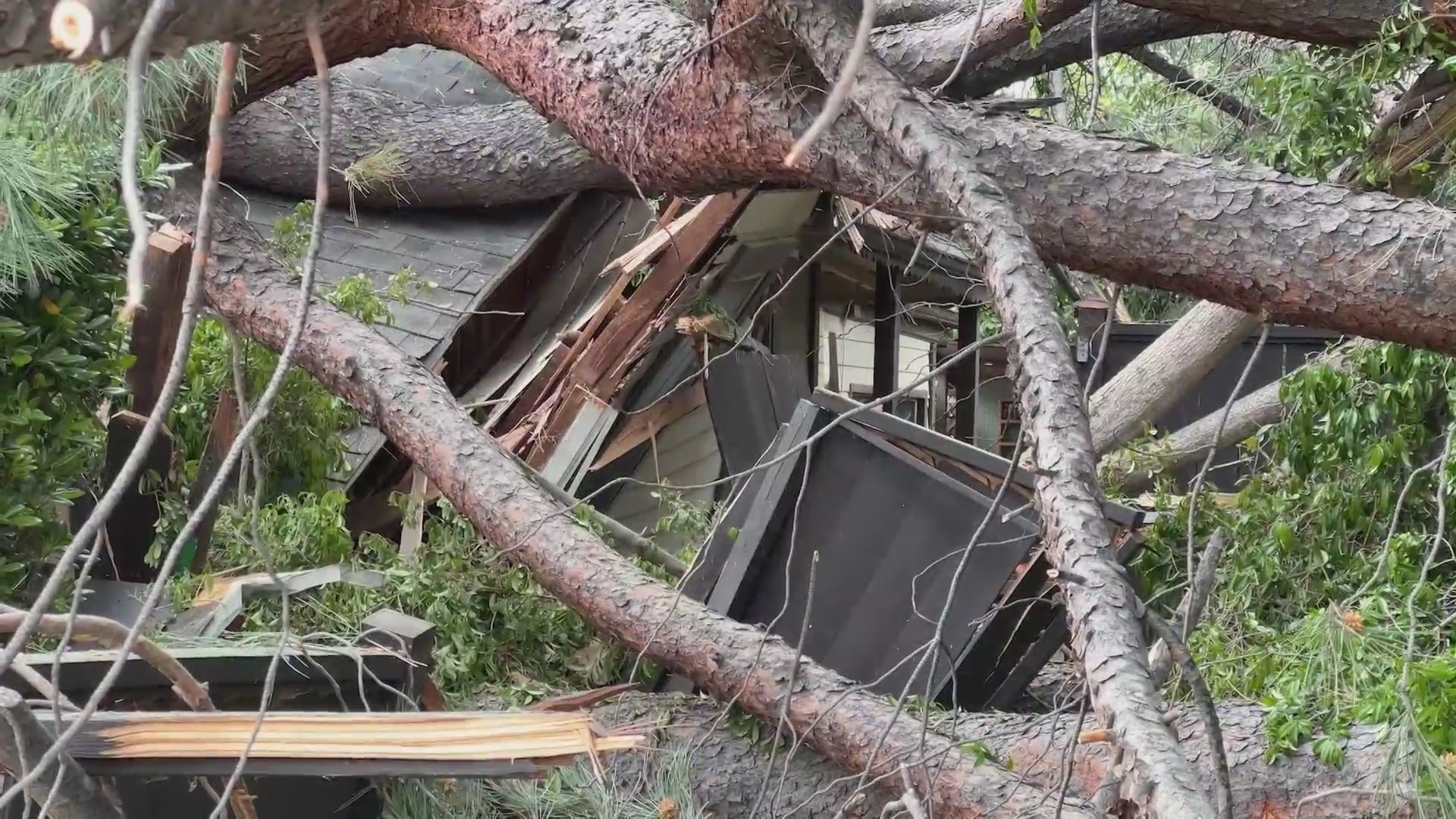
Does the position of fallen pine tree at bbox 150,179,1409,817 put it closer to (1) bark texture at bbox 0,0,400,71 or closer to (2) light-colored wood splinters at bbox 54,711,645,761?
(2) light-colored wood splinters at bbox 54,711,645,761

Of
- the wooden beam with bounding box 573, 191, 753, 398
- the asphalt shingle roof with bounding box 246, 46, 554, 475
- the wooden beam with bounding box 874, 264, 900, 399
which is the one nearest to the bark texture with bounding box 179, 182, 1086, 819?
the asphalt shingle roof with bounding box 246, 46, 554, 475

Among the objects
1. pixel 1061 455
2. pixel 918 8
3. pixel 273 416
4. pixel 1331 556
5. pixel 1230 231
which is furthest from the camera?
pixel 918 8

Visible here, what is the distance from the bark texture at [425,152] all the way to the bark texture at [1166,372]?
272cm

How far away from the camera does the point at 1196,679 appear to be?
1321 millimetres

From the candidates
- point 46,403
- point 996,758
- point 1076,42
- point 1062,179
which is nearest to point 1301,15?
point 1062,179

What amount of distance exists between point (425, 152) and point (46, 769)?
4.58 metres

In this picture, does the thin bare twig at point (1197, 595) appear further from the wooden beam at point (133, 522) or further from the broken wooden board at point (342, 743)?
the wooden beam at point (133, 522)

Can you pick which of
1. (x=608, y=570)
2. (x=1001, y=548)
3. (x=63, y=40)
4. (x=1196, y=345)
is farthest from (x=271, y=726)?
(x=1196, y=345)

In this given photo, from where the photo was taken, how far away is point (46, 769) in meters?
1.90

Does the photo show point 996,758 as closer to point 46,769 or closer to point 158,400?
point 46,769

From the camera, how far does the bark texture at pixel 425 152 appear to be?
19.1 feet

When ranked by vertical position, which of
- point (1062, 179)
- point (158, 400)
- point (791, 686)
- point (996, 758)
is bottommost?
point (996, 758)

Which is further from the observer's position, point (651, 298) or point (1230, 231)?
point (651, 298)

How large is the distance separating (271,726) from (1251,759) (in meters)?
2.36
